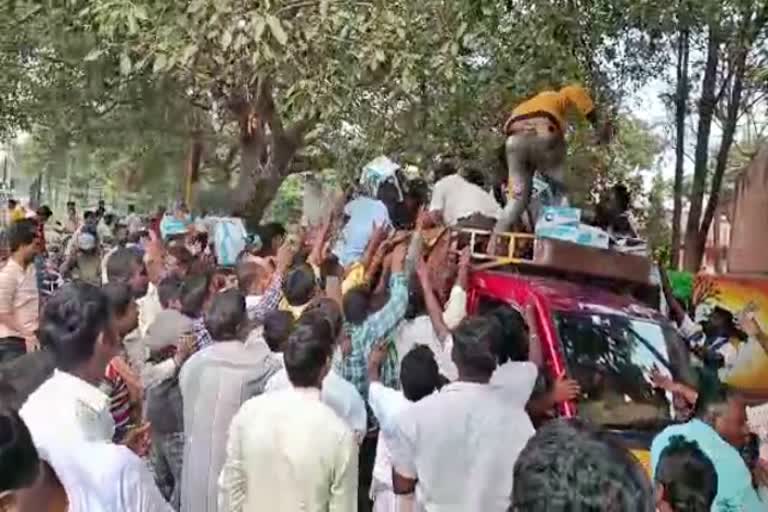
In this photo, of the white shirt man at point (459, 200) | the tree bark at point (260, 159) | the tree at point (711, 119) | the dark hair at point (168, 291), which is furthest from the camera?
the tree bark at point (260, 159)

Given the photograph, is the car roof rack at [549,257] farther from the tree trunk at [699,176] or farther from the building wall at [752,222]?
the tree trunk at [699,176]

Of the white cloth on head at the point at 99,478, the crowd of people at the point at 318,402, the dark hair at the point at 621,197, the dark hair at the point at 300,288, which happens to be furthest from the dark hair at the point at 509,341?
the dark hair at the point at 621,197

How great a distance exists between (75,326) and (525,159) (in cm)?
464

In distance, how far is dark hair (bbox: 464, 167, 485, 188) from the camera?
912cm

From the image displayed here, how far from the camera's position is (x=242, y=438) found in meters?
4.42

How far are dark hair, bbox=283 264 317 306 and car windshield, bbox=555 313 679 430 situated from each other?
1.27 metres

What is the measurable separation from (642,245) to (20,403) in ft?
15.9

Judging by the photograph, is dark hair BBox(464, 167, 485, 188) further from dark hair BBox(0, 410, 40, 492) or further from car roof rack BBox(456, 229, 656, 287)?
dark hair BBox(0, 410, 40, 492)

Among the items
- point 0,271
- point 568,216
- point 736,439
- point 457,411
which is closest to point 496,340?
point 457,411

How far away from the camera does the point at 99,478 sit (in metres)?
3.54

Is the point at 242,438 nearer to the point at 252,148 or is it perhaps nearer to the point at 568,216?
the point at 568,216

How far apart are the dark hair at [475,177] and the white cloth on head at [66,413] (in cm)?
552

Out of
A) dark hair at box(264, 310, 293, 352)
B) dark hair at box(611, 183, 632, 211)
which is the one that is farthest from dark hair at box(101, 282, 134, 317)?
dark hair at box(611, 183, 632, 211)

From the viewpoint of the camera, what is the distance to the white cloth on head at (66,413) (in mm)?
3594
